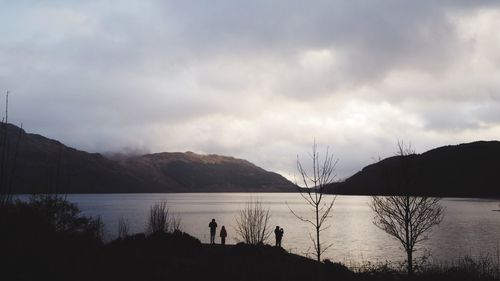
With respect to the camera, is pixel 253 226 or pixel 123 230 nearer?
pixel 253 226

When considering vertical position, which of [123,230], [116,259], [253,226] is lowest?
[123,230]

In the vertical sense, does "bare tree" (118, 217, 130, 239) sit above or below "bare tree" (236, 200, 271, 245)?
below

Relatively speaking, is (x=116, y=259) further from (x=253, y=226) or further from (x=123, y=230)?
(x=123, y=230)

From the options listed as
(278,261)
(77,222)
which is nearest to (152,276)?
(278,261)

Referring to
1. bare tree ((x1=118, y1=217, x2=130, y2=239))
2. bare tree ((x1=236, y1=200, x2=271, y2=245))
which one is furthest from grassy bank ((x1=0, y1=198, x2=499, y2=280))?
bare tree ((x1=118, y1=217, x2=130, y2=239))

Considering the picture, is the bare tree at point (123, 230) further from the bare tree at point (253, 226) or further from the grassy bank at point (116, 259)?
the bare tree at point (253, 226)

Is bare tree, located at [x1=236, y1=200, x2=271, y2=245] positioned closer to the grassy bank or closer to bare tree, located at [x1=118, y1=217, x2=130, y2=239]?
the grassy bank

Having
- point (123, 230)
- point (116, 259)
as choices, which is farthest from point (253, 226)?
point (123, 230)

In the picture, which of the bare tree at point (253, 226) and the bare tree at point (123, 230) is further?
the bare tree at point (123, 230)

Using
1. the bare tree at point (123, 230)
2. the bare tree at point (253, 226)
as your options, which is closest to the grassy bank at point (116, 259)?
the bare tree at point (253, 226)

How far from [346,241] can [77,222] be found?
47111 millimetres

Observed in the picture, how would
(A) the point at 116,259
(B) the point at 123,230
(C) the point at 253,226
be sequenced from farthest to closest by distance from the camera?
(B) the point at 123,230, (C) the point at 253,226, (A) the point at 116,259

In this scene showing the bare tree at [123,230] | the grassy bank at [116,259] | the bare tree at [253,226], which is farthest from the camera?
the bare tree at [123,230]

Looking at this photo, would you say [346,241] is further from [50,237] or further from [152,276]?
[50,237]
